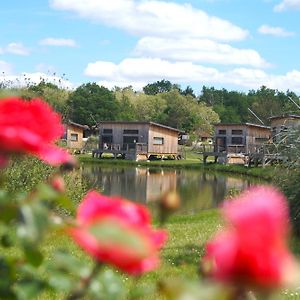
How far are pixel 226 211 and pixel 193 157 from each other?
57.5 metres

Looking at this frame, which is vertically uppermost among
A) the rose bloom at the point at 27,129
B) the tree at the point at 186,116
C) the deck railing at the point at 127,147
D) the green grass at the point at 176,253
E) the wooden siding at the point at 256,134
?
the tree at the point at 186,116

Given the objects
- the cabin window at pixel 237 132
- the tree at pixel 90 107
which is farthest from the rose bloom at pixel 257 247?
the tree at pixel 90 107

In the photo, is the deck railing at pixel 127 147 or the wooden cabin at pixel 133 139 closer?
the deck railing at pixel 127 147

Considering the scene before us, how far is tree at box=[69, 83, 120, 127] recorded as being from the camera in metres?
63.4

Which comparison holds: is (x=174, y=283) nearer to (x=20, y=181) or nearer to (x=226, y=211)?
(x=226, y=211)

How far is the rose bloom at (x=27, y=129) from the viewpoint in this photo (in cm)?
94

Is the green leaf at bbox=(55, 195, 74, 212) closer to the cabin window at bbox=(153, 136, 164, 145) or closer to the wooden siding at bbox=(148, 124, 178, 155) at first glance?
the wooden siding at bbox=(148, 124, 178, 155)

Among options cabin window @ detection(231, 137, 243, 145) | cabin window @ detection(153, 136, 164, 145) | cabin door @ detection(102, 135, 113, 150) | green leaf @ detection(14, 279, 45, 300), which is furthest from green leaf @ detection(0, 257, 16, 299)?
cabin door @ detection(102, 135, 113, 150)

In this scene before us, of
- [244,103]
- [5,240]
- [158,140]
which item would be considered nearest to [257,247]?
[5,240]

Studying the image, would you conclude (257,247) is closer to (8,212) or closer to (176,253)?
(8,212)

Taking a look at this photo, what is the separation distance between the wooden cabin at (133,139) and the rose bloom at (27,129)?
159 ft

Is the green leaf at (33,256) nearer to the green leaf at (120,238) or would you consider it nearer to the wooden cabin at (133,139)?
the green leaf at (120,238)

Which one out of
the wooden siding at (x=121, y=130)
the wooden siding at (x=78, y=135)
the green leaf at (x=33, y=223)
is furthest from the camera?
the wooden siding at (x=78, y=135)

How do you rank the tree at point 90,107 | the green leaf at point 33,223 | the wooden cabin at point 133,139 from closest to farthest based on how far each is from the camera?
1. the green leaf at point 33,223
2. the wooden cabin at point 133,139
3. the tree at point 90,107
